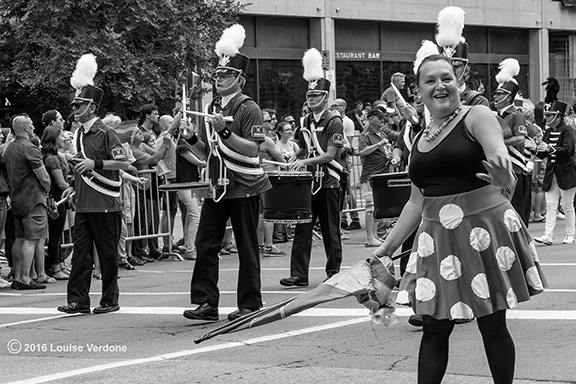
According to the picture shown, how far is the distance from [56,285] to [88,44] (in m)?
12.5

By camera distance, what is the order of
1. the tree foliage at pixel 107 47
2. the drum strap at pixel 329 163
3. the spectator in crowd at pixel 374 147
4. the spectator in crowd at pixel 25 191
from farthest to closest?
the tree foliage at pixel 107 47
the spectator in crowd at pixel 374 147
the spectator in crowd at pixel 25 191
the drum strap at pixel 329 163

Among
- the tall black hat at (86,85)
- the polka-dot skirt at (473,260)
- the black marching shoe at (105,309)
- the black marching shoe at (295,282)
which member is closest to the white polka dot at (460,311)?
the polka-dot skirt at (473,260)

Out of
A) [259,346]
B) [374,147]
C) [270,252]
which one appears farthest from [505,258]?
[374,147]

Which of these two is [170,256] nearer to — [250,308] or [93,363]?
[250,308]

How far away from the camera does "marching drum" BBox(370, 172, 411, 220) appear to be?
10648 millimetres

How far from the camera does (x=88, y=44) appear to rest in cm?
2488

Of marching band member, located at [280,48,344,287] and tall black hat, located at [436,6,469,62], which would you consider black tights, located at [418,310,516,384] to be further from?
marching band member, located at [280,48,344,287]

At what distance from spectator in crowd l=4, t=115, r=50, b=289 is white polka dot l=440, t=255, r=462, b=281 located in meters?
8.49

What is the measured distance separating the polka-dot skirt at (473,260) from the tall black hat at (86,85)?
5727 millimetres

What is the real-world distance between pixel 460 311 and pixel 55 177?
30.4 ft

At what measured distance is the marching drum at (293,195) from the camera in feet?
38.5

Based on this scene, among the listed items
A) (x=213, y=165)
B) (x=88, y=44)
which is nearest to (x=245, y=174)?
(x=213, y=165)

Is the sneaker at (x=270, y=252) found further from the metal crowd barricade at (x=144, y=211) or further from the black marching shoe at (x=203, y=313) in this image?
the black marching shoe at (x=203, y=313)

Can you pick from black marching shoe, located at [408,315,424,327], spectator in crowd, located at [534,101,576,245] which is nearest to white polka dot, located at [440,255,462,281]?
black marching shoe, located at [408,315,424,327]
